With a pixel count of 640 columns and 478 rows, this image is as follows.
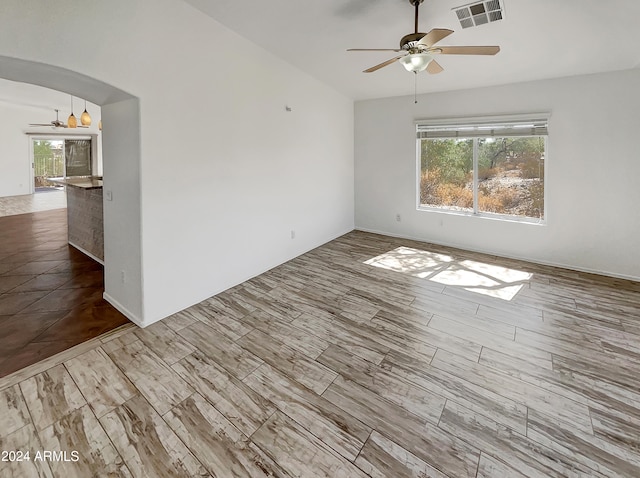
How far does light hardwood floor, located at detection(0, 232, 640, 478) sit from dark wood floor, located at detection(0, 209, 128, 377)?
0.25 metres

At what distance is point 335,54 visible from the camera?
392 cm

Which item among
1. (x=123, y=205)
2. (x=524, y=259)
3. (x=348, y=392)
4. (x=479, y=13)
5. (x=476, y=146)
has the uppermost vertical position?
(x=479, y=13)

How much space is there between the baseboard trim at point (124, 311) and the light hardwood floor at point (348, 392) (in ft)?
0.30

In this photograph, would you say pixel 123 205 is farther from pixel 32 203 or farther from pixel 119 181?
pixel 32 203

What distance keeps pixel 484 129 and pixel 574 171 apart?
53.4 inches

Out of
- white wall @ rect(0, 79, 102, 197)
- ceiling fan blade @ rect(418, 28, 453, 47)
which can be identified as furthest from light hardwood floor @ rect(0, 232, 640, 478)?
white wall @ rect(0, 79, 102, 197)

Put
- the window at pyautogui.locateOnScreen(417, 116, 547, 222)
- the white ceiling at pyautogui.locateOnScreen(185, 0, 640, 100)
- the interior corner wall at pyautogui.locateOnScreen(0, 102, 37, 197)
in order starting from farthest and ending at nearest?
the interior corner wall at pyautogui.locateOnScreen(0, 102, 37, 197), the window at pyautogui.locateOnScreen(417, 116, 547, 222), the white ceiling at pyautogui.locateOnScreen(185, 0, 640, 100)

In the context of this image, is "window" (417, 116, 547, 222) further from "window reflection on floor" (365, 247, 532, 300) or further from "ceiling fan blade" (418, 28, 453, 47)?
"ceiling fan blade" (418, 28, 453, 47)

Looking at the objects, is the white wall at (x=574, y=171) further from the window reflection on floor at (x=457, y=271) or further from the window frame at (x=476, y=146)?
the window reflection on floor at (x=457, y=271)

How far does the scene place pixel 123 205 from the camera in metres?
2.95

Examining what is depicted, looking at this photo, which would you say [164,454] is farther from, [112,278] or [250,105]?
[250,105]

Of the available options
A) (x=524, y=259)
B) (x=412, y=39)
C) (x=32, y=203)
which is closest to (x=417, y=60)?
(x=412, y=39)

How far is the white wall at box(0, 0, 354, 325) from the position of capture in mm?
2322

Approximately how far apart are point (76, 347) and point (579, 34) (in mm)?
5421
